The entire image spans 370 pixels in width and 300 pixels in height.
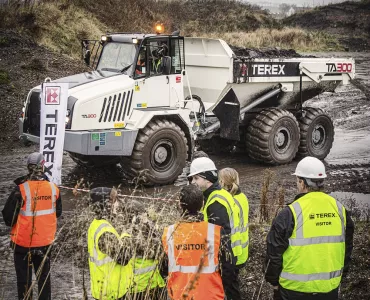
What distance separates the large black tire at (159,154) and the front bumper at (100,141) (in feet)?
0.66

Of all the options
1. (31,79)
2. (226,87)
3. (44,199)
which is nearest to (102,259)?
(44,199)

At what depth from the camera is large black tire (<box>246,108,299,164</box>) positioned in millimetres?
11945

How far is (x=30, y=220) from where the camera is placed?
215 inches

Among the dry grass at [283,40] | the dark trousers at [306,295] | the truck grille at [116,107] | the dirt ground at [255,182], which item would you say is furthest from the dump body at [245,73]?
the dry grass at [283,40]

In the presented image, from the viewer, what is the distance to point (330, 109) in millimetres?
19438

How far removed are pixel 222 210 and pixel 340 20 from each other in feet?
188

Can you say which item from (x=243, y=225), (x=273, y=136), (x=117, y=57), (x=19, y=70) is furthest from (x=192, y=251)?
(x=19, y=70)

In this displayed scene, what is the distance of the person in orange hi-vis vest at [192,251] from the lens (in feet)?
13.4

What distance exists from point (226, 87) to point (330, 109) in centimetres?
893

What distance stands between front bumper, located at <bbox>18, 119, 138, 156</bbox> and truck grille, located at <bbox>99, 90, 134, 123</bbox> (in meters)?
0.22

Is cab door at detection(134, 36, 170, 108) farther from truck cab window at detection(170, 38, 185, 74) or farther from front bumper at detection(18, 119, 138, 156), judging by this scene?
front bumper at detection(18, 119, 138, 156)

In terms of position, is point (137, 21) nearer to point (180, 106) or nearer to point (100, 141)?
point (180, 106)

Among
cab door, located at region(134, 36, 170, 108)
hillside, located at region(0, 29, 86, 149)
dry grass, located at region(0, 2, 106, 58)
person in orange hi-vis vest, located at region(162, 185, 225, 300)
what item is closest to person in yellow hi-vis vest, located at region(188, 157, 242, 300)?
person in orange hi-vis vest, located at region(162, 185, 225, 300)

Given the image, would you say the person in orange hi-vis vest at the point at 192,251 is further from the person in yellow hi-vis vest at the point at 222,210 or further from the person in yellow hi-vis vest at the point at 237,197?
the person in yellow hi-vis vest at the point at 237,197
